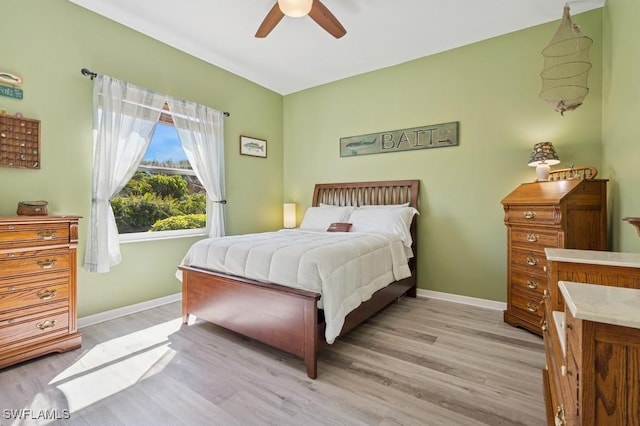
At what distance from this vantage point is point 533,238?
98.1 inches

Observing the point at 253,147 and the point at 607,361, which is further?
the point at 253,147

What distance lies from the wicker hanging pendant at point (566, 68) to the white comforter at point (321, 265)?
1.97 m

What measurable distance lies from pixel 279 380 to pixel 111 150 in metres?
2.58

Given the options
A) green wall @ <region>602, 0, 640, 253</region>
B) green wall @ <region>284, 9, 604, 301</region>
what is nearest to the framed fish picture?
green wall @ <region>284, 9, 604, 301</region>

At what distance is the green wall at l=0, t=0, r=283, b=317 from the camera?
237 cm

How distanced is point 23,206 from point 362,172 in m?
3.49

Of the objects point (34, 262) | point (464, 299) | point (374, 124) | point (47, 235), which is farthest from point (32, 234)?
point (464, 299)

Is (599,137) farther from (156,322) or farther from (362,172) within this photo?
(156,322)

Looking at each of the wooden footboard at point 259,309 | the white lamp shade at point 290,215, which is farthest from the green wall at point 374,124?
the wooden footboard at point 259,309

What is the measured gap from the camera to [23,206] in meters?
2.19

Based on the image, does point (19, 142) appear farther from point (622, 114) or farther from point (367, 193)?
point (622, 114)

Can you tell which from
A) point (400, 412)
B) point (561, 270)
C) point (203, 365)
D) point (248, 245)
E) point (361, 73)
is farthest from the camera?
point (361, 73)

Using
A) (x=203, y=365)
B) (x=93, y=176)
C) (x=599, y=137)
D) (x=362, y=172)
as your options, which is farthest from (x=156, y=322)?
(x=599, y=137)

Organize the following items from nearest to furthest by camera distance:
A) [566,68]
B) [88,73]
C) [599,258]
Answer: [599,258] → [566,68] → [88,73]
